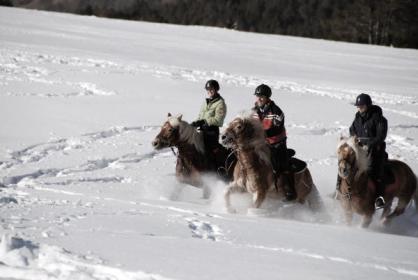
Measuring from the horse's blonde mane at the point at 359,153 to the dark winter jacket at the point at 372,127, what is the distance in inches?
10.2

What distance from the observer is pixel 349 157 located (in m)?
8.48

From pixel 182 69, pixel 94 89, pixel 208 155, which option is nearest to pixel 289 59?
pixel 182 69

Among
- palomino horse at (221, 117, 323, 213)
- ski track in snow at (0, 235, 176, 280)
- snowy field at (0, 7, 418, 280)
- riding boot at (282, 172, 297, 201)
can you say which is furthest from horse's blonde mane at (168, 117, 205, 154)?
ski track in snow at (0, 235, 176, 280)

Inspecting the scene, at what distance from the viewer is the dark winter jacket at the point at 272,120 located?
30.7ft

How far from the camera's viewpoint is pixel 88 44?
30453 millimetres

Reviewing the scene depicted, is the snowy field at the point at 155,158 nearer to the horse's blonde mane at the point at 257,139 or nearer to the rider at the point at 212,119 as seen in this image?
the rider at the point at 212,119

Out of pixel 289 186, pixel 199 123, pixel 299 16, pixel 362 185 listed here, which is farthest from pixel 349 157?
pixel 299 16

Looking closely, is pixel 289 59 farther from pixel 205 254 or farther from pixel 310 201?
→ pixel 205 254

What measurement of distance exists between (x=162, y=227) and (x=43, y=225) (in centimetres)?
139

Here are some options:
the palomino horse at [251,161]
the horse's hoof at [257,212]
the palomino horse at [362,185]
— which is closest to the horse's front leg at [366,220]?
the palomino horse at [362,185]

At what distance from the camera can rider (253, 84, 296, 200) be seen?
9.34 meters

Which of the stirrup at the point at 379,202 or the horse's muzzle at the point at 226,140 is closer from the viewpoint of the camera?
the horse's muzzle at the point at 226,140

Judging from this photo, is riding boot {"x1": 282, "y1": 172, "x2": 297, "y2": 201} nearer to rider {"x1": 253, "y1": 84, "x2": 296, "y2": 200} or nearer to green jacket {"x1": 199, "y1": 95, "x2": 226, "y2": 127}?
rider {"x1": 253, "y1": 84, "x2": 296, "y2": 200}

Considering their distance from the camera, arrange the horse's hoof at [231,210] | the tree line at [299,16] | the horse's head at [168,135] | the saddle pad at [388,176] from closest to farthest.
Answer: the horse's hoof at [231,210]
the saddle pad at [388,176]
the horse's head at [168,135]
the tree line at [299,16]
